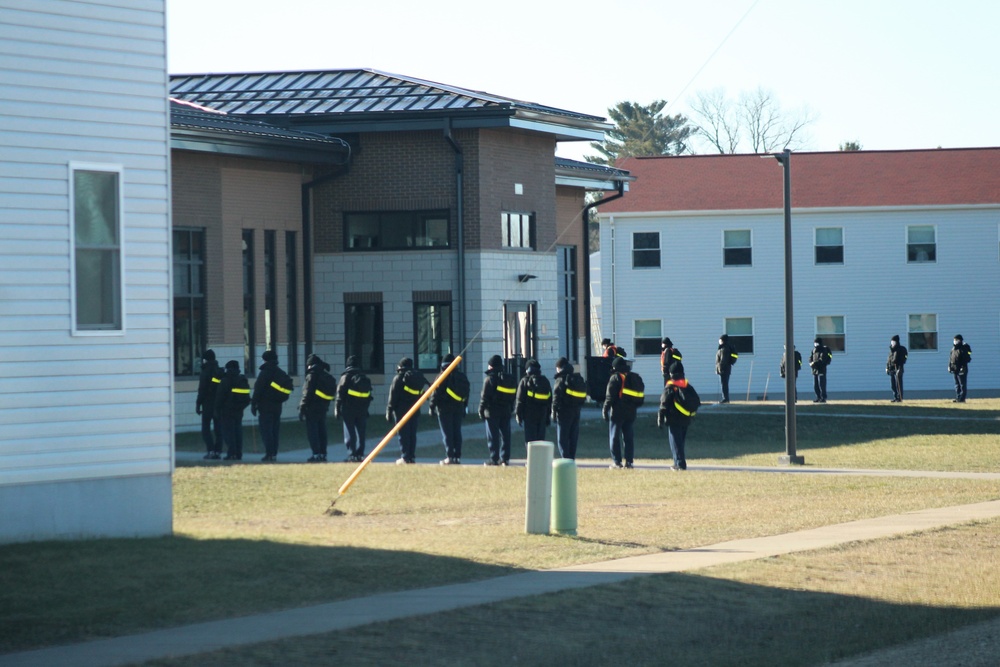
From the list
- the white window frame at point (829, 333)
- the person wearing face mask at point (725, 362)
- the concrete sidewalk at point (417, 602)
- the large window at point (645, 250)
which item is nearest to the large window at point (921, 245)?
the white window frame at point (829, 333)

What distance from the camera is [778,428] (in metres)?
31.8

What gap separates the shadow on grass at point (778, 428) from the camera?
27.7m

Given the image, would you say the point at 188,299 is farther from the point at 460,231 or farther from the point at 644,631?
the point at 644,631

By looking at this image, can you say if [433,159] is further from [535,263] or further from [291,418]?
[291,418]

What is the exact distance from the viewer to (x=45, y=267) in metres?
13.7

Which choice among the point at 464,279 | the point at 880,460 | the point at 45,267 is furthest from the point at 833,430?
the point at 45,267

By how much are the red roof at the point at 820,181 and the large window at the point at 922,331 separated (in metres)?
3.83

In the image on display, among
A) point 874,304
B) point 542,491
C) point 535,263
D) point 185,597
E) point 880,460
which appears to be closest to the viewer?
point 185,597

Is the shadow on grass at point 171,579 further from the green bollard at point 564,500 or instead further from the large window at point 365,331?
the large window at point 365,331

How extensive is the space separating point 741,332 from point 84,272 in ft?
121

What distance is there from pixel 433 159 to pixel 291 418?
6.62 meters

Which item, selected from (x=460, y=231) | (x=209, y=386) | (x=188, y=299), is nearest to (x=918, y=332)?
(x=460, y=231)

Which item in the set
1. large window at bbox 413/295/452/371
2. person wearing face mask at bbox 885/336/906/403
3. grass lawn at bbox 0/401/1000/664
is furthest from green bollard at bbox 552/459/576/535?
person wearing face mask at bbox 885/336/906/403

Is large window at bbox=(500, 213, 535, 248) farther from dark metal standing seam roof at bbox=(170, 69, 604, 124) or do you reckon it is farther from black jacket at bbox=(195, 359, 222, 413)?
black jacket at bbox=(195, 359, 222, 413)
